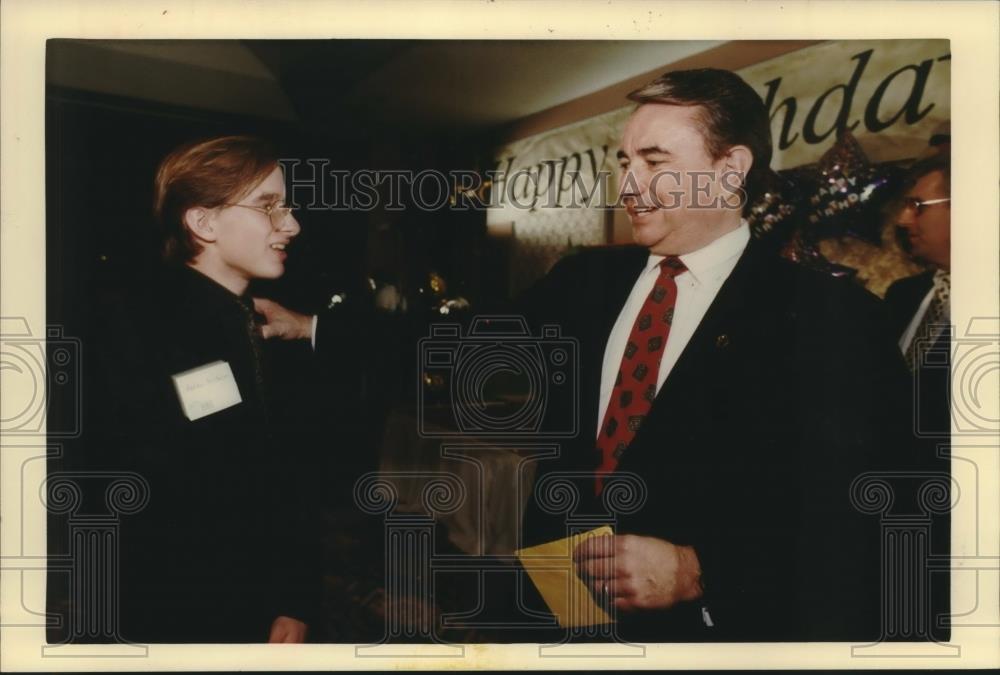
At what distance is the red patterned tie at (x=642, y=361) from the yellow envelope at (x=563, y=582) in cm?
30

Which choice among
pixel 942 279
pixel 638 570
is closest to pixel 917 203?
pixel 942 279

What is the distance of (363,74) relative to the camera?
1903mm

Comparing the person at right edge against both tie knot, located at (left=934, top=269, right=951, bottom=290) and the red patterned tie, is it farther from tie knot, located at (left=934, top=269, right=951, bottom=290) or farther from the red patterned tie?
the red patterned tie

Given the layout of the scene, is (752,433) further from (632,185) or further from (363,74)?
(363,74)


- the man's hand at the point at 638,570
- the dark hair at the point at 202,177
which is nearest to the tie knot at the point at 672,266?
the man's hand at the point at 638,570

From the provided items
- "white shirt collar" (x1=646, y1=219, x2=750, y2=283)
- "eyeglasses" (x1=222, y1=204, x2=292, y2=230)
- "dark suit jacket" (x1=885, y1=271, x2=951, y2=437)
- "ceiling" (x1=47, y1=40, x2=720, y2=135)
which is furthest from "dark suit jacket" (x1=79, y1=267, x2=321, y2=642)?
"dark suit jacket" (x1=885, y1=271, x2=951, y2=437)

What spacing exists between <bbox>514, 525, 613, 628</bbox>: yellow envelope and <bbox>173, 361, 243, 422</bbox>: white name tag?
893 millimetres

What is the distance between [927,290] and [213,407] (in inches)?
76.5

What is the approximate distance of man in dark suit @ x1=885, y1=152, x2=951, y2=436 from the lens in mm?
1905

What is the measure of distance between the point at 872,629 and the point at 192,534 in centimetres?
191

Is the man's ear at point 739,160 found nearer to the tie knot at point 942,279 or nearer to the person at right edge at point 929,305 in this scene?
the person at right edge at point 929,305

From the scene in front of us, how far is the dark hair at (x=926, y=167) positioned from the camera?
1.90 metres

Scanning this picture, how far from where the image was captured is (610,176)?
190cm

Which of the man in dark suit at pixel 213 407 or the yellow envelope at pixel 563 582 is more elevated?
the man in dark suit at pixel 213 407
